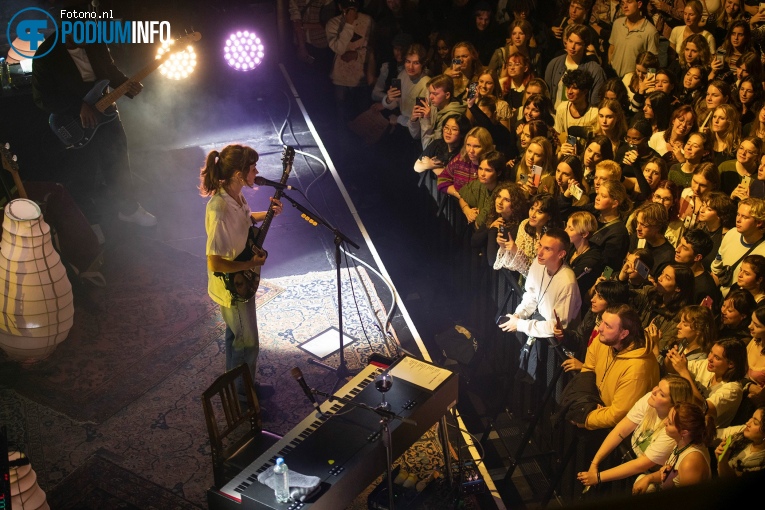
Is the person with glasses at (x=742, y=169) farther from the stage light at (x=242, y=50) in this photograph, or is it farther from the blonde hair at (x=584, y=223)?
the stage light at (x=242, y=50)

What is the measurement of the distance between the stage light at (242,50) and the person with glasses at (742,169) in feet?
16.7

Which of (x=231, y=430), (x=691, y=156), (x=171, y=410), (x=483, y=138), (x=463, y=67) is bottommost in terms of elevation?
(x=171, y=410)

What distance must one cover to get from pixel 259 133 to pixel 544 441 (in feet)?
17.4

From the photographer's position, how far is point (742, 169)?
5242mm

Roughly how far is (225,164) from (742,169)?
11.1 feet

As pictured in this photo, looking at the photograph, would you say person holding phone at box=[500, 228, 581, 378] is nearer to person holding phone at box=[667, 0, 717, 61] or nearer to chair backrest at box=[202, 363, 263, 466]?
chair backrest at box=[202, 363, 263, 466]

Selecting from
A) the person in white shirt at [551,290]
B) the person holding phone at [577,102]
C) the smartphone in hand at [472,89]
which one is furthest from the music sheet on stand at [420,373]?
the smartphone in hand at [472,89]

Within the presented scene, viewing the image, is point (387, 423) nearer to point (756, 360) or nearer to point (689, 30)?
point (756, 360)

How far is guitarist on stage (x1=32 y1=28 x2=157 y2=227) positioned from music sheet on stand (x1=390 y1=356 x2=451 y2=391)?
3.72m

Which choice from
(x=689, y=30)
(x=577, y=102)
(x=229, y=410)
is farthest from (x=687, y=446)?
(x=689, y=30)

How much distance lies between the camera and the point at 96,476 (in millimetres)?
4648

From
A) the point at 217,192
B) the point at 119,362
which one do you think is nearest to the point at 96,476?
the point at 119,362

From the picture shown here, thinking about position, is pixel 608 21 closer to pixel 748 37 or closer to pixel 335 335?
pixel 748 37

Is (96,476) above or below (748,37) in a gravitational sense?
below
